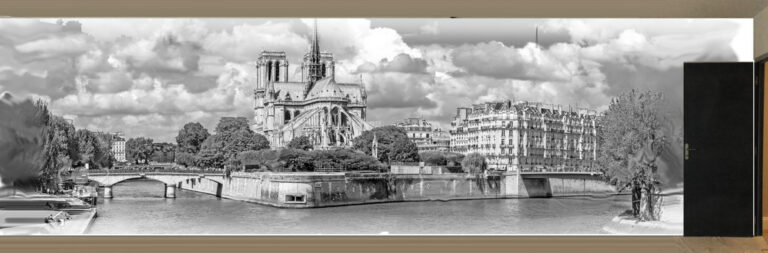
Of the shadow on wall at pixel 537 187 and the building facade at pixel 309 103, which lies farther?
the shadow on wall at pixel 537 187

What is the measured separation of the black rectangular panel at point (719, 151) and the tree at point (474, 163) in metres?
3.50

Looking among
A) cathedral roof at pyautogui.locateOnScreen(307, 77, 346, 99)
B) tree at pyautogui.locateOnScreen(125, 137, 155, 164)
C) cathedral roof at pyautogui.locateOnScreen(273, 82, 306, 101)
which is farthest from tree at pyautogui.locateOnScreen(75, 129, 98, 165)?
cathedral roof at pyautogui.locateOnScreen(307, 77, 346, 99)

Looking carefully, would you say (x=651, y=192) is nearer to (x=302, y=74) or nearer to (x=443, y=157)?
(x=443, y=157)

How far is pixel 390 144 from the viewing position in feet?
33.7

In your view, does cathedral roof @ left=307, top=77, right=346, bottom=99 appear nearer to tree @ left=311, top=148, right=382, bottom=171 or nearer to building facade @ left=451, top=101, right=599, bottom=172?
tree @ left=311, top=148, right=382, bottom=171

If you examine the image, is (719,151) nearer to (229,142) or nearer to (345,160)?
(345,160)

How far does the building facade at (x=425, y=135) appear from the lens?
31.9ft

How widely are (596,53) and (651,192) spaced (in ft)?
5.56

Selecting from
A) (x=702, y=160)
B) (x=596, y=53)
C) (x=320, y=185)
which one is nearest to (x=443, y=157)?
(x=320, y=185)

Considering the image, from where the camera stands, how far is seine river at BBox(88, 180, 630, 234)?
912cm

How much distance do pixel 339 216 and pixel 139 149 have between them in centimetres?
265

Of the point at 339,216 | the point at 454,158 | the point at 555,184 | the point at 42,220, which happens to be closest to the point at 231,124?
the point at 339,216

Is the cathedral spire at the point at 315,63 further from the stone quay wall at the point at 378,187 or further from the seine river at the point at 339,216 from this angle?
the stone quay wall at the point at 378,187

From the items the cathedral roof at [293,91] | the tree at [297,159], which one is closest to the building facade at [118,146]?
the cathedral roof at [293,91]
